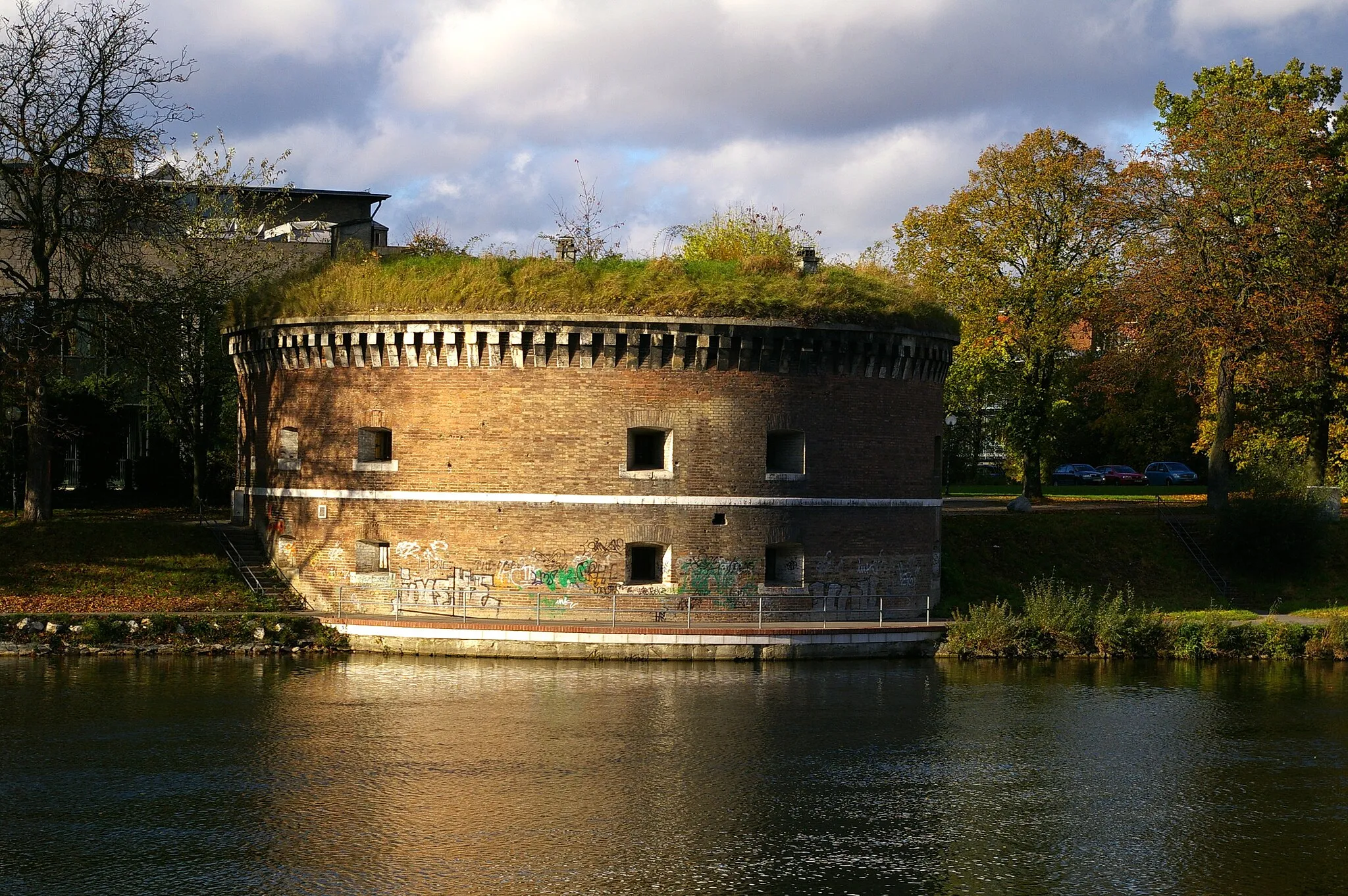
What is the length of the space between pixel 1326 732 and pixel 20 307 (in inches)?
1090

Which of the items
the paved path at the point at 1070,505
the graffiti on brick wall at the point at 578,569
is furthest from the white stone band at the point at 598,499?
the paved path at the point at 1070,505

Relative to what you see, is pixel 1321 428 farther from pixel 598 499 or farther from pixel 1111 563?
pixel 598 499

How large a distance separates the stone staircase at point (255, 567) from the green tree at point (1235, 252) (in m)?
23.3

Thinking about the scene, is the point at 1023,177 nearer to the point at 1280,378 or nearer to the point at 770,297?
the point at 1280,378

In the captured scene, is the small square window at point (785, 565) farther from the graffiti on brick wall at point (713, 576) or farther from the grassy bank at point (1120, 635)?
the grassy bank at point (1120, 635)

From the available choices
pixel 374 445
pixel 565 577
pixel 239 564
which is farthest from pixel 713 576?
pixel 239 564

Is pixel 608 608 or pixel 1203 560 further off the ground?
pixel 1203 560

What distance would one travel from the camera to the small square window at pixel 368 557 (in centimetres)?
2962

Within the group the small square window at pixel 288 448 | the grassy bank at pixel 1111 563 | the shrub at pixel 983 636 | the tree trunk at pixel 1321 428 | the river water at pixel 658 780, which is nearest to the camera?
the river water at pixel 658 780

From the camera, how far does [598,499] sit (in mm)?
28422

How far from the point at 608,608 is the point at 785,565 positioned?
12.7ft

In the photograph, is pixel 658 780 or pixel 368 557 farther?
pixel 368 557

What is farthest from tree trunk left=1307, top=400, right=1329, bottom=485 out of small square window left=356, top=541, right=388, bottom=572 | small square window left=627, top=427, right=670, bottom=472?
small square window left=356, top=541, right=388, bottom=572

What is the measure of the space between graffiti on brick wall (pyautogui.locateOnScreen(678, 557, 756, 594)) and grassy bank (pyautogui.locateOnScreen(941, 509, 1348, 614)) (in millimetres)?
6595
